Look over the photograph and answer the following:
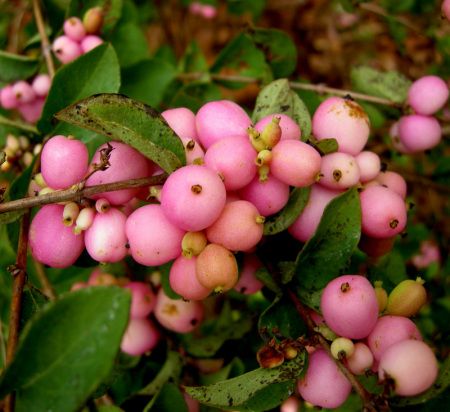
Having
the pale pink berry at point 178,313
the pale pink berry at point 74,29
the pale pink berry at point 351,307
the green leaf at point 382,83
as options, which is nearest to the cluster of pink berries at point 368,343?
the pale pink berry at point 351,307

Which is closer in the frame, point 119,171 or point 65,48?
point 119,171

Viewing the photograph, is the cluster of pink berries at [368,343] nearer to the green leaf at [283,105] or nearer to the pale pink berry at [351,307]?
the pale pink berry at [351,307]

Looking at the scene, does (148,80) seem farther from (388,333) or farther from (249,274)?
(388,333)

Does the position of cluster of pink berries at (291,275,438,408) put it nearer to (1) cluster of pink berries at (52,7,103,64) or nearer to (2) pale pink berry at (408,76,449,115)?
(2) pale pink berry at (408,76,449,115)

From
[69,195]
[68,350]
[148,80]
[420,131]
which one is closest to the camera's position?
[68,350]

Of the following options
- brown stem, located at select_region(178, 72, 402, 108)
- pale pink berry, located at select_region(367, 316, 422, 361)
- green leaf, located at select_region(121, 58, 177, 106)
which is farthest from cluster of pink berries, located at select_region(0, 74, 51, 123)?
pale pink berry, located at select_region(367, 316, 422, 361)

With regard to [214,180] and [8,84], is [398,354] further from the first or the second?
[8,84]

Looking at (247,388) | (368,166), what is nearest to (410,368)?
(247,388)

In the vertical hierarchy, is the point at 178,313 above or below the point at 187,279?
below
